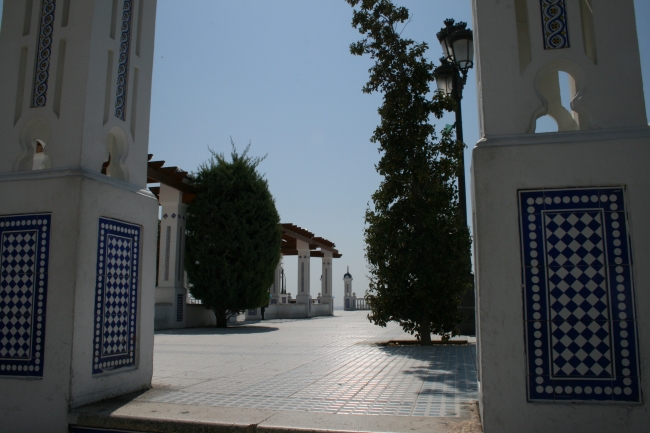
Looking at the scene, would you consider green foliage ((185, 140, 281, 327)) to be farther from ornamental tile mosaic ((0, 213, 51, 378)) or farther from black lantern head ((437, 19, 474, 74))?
ornamental tile mosaic ((0, 213, 51, 378))

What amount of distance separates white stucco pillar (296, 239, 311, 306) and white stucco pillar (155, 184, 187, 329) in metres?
10.1

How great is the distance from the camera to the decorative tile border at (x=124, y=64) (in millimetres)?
4574

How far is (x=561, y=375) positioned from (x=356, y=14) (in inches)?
326

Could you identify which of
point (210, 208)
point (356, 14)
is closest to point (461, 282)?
point (356, 14)

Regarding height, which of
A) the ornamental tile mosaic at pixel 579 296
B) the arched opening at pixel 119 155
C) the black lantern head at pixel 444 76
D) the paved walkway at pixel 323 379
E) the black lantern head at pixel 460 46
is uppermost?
the black lantern head at pixel 460 46

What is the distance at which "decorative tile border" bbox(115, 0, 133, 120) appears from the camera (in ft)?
15.0

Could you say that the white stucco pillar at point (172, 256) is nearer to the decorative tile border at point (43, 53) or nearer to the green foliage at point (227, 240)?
the green foliage at point (227, 240)

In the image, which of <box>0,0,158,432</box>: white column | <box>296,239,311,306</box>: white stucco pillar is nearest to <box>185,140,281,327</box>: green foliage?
<box>296,239,311,306</box>: white stucco pillar

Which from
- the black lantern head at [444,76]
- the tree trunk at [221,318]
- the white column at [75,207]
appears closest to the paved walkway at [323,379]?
the white column at [75,207]

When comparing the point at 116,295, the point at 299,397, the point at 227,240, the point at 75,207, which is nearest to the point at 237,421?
the point at 299,397

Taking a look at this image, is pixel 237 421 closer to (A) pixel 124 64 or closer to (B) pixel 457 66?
(A) pixel 124 64

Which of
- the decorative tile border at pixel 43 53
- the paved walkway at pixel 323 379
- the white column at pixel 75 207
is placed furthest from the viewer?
the decorative tile border at pixel 43 53

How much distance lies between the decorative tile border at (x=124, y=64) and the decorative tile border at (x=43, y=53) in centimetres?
54

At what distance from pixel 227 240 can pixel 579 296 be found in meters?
13.0
